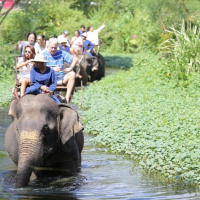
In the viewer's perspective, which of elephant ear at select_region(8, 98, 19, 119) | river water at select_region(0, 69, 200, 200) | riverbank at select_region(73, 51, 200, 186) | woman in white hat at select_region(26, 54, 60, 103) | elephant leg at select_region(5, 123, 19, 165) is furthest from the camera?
woman in white hat at select_region(26, 54, 60, 103)

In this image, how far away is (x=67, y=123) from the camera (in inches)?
332

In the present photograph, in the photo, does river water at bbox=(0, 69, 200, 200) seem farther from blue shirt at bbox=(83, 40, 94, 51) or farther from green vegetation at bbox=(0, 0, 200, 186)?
blue shirt at bbox=(83, 40, 94, 51)

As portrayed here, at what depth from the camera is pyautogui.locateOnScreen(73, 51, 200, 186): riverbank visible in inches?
358

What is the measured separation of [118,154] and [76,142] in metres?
1.65

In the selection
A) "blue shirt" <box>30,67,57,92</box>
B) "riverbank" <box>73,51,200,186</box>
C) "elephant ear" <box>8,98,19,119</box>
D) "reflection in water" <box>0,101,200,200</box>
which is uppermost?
"blue shirt" <box>30,67,57,92</box>

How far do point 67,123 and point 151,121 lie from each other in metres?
3.70

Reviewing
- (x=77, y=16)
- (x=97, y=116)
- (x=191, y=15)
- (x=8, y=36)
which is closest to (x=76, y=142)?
(x=97, y=116)

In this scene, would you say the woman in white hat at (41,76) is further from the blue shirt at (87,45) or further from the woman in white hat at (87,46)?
the blue shirt at (87,45)

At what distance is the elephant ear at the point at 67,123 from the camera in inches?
331

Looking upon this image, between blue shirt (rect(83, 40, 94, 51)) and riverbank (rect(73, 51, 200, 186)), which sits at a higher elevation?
blue shirt (rect(83, 40, 94, 51))

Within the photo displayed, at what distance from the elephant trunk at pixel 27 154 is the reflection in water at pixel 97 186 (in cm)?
30

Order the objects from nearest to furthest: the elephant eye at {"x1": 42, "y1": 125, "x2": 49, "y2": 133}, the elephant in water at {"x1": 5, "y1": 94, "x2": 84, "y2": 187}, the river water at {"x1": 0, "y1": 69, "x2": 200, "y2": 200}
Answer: the elephant in water at {"x1": 5, "y1": 94, "x2": 84, "y2": 187} < the elephant eye at {"x1": 42, "y1": 125, "x2": 49, "y2": 133} < the river water at {"x1": 0, "y1": 69, "x2": 200, "y2": 200}

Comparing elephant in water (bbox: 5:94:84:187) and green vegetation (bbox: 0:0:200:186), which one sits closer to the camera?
elephant in water (bbox: 5:94:84:187)

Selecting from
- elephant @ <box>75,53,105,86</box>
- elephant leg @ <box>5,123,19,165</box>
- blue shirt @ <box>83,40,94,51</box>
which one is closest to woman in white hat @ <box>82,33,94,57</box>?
blue shirt @ <box>83,40,94,51</box>
